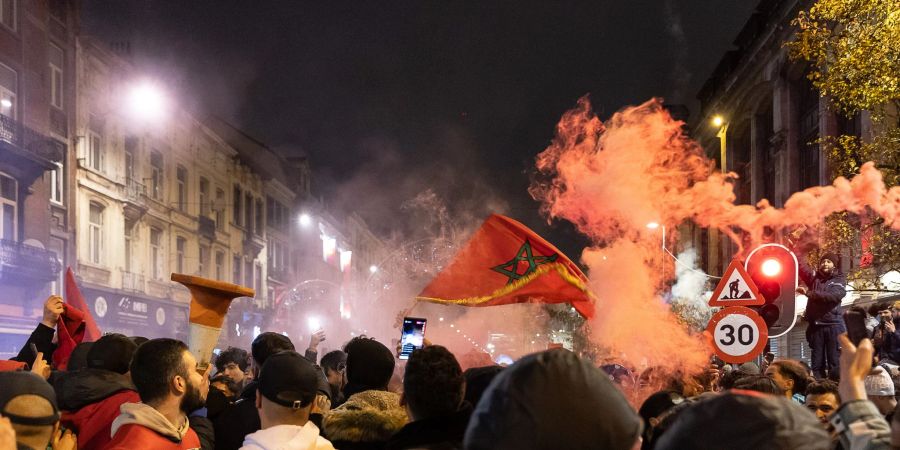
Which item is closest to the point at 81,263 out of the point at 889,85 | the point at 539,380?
the point at 889,85

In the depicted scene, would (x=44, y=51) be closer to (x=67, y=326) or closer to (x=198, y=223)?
(x=198, y=223)

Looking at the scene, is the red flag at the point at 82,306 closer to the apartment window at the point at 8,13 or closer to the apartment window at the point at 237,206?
the apartment window at the point at 8,13

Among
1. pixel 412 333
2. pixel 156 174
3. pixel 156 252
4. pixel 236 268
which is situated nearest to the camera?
pixel 412 333

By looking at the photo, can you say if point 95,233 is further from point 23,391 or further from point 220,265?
point 23,391

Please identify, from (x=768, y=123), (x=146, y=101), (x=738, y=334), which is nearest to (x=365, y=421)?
(x=738, y=334)

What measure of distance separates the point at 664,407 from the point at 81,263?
1035 inches

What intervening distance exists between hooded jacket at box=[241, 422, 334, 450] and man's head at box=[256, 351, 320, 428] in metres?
0.05

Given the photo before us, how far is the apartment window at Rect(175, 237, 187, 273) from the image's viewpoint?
36.2 metres

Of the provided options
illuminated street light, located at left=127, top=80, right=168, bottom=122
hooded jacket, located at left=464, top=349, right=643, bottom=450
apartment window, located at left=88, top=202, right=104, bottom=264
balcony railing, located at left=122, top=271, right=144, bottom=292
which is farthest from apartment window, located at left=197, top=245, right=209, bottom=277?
hooded jacket, located at left=464, top=349, right=643, bottom=450

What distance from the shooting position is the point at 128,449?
3.73m

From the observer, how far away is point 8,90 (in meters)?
23.3

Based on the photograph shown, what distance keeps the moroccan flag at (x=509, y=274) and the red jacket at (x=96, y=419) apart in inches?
181

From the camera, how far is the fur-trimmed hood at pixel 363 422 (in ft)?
14.2

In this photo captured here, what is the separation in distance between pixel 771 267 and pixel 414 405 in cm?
680
